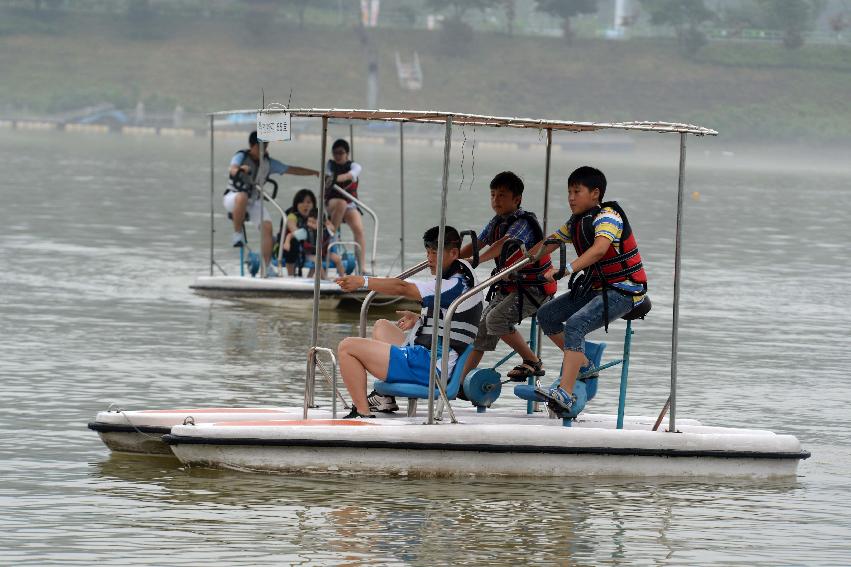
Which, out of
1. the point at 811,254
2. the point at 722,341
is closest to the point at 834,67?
the point at 811,254

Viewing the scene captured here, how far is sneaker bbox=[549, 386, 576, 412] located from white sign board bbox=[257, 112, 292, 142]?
2420 millimetres

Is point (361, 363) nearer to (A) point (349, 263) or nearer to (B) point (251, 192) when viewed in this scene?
(A) point (349, 263)

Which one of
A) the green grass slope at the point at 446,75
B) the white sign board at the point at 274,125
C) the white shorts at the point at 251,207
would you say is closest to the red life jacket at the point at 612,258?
the white sign board at the point at 274,125

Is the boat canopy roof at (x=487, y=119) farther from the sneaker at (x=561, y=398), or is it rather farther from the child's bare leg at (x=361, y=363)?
the sneaker at (x=561, y=398)

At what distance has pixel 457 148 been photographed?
101000 millimetres

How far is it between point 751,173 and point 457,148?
64.0 ft

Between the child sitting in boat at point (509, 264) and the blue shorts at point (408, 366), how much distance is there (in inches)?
18.5

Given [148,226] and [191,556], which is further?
[148,226]

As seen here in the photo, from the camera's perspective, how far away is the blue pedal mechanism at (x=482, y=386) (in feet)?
39.3

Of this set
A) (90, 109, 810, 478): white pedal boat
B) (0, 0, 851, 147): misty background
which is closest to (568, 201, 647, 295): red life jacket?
(90, 109, 810, 478): white pedal boat

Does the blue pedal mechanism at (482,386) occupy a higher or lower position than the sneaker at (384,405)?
higher

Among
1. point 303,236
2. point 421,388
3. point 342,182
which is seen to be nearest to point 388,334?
point 421,388

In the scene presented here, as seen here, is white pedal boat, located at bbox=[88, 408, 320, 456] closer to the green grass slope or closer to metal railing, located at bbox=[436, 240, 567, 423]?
metal railing, located at bbox=[436, 240, 567, 423]

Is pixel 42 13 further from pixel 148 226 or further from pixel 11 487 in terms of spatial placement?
pixel 11 487
